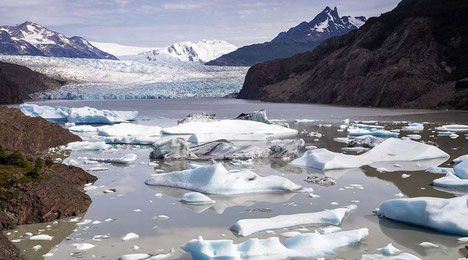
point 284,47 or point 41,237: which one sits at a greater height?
point 284,47

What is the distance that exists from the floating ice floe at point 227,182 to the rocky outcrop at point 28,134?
187 inches

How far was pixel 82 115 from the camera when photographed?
78.3 ft

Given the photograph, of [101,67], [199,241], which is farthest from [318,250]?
[101,67]

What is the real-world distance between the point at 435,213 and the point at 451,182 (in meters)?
2.47

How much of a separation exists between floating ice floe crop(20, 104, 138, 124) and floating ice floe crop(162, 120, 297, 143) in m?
6.99

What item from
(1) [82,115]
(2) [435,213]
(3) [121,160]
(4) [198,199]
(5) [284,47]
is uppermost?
(5) [284,47]

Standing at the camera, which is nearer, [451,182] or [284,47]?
[451,182]

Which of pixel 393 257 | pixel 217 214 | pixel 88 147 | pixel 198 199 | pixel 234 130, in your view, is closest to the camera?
pixel 393 257

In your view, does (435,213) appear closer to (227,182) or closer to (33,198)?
(227,182)

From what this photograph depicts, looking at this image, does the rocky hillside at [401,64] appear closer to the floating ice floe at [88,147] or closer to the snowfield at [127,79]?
the snowfield at [127,79]

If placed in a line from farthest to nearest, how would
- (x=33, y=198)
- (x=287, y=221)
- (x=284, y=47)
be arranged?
(x=284, y=47) → (x=33, y=198) → (x=287, y=221)

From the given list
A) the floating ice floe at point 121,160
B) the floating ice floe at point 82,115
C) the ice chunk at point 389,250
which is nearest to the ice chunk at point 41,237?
the ice chunk at point 389,250

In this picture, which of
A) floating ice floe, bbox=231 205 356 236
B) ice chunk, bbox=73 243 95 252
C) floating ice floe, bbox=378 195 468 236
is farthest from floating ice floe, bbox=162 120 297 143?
ice chunk, bbox=73 243 95 252

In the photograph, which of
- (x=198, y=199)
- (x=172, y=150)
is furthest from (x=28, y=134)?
(x=198, y=199)
